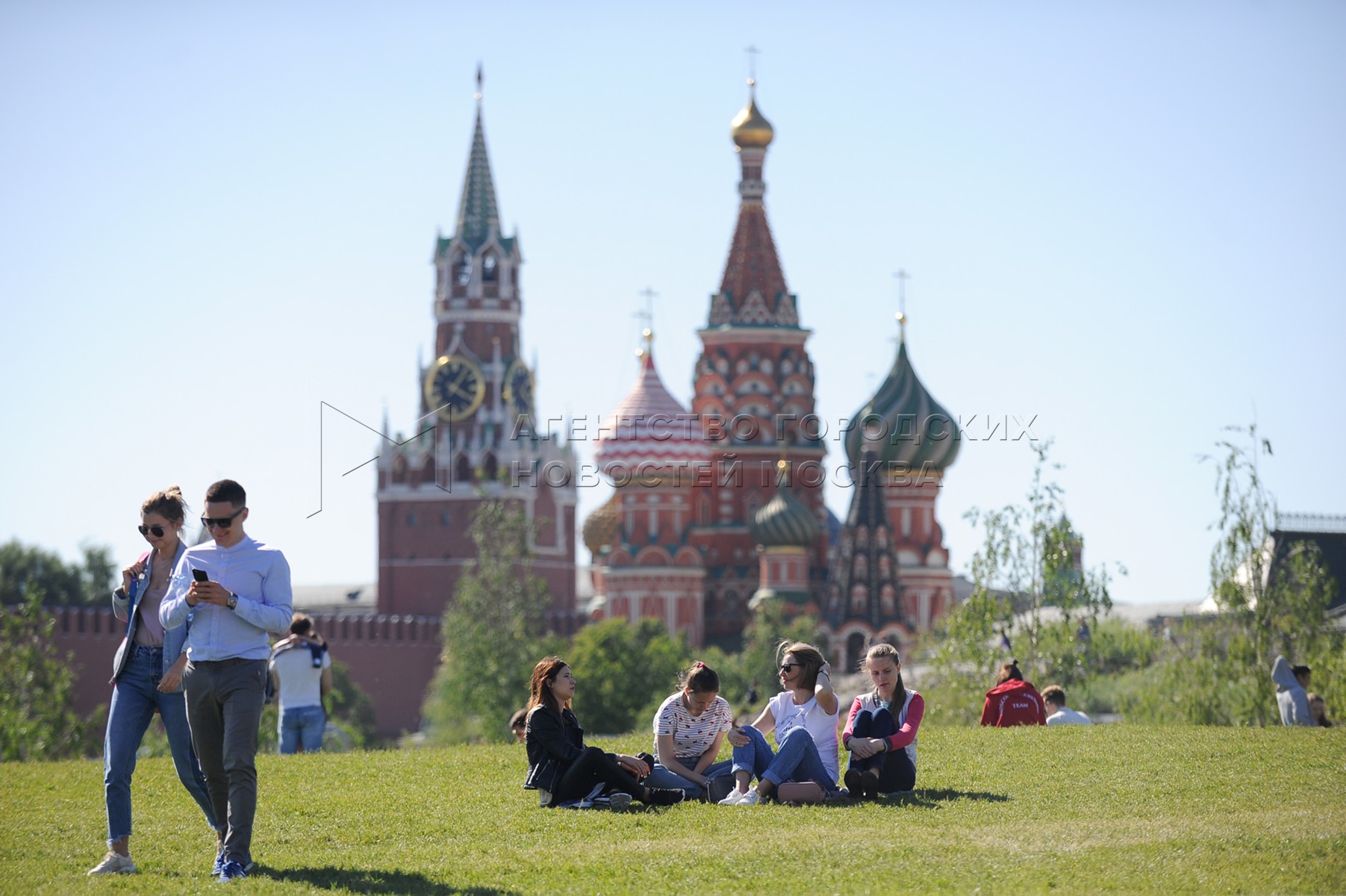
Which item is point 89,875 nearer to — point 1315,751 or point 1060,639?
point 1315,751

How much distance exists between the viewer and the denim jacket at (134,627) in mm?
10656

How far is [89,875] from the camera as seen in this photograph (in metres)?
10.8

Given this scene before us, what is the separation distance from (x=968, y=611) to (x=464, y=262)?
63.9 meters

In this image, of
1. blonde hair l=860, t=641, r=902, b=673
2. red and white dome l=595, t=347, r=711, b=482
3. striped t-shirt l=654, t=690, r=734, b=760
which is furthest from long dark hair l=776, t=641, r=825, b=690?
red and white dome l=595, t=347, r=711, b=482

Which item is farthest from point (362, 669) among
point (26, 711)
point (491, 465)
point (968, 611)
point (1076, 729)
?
point (1076, 729)

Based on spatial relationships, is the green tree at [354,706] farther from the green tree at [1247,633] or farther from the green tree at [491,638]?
the green tree at [1247,633]

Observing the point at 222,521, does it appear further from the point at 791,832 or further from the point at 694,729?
the point at 694,729

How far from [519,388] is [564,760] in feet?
266

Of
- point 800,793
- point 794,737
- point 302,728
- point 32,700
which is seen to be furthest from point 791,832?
point 32,700

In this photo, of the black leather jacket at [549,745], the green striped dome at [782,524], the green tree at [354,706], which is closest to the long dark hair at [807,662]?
the black leather jacket at [549,745]

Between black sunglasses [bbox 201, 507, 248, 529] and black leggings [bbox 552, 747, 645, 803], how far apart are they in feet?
10.4

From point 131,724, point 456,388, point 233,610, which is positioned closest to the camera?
point 233,610

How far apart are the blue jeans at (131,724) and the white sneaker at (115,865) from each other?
93 mm

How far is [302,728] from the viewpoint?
1773 cm
